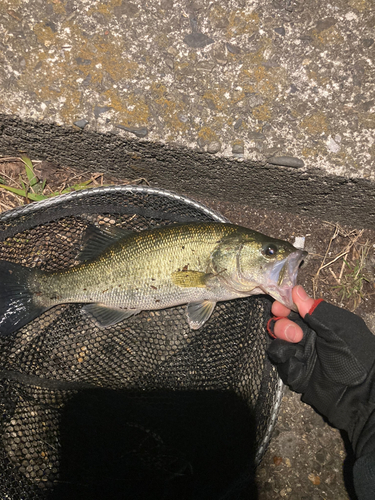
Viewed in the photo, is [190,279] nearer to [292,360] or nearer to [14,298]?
[292,360]

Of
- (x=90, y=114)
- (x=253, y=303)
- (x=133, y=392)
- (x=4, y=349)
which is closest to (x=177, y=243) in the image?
(x=253, y=303)

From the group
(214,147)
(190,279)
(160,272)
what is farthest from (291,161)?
(160,272)

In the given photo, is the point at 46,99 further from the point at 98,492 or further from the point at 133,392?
the point at 98,492

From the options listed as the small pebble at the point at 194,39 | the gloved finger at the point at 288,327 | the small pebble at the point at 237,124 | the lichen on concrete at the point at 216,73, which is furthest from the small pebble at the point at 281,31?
the gloved finger at the point at 288,327

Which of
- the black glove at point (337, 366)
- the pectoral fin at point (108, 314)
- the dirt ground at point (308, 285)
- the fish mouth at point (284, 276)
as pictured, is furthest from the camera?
the dirt ground at point (308, 285)

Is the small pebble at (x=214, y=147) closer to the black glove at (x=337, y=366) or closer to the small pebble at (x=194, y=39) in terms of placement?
the small pebble at (x=194, y=39)

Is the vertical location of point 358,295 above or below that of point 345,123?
below

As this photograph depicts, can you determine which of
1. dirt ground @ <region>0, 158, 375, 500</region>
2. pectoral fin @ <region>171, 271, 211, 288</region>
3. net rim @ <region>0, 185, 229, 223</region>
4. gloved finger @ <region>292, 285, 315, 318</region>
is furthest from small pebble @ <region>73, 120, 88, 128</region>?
gloved finger @ <region>292, 285, 315, 318</region>
